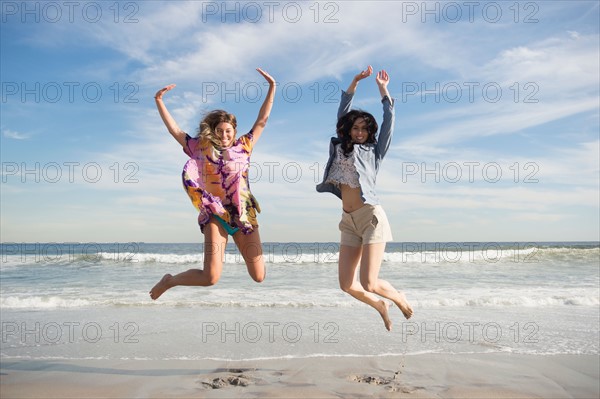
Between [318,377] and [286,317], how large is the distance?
3.32m

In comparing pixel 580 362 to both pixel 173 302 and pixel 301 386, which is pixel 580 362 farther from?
pixel 173 302

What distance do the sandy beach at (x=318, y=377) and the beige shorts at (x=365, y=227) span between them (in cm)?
175

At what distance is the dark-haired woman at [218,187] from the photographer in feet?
14.4

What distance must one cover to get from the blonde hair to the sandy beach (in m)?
→ 2.72

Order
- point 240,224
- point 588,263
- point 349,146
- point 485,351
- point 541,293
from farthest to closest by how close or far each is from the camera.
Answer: point 588,263 < point 541,293 < point 485,351 < point 349,146 < point 240,224

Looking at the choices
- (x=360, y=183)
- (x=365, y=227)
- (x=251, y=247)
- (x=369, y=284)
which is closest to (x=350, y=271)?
(x=369, y=284)

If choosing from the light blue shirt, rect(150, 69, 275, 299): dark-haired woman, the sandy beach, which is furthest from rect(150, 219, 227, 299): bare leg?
the sandy beach

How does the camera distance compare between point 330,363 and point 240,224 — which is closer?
point 240,224

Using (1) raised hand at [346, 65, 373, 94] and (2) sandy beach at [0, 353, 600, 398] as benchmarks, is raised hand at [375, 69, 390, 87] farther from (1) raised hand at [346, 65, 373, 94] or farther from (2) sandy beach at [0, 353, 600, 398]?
(2) sandy beach at [0, 353, 600, 398]

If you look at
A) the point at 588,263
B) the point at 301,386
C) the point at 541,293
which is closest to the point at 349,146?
the point at 301,386

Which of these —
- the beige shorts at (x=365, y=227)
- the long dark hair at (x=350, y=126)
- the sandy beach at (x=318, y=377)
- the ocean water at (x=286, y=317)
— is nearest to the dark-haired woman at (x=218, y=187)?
the long dark hair at (x=350, y=126)

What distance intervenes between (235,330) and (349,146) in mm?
4558

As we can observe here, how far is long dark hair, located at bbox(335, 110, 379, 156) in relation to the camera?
186 inches

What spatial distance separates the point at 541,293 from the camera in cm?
1218
